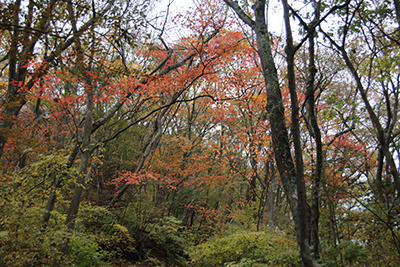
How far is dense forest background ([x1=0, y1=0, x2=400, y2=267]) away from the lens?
10.6ft

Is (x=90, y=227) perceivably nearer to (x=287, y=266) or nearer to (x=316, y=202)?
(x=287, y=266)

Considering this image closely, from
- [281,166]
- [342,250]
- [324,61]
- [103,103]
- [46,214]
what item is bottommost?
[46,214]

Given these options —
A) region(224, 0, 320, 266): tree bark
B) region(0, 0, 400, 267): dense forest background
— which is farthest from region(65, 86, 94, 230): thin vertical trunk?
region(224, 0, 320, 266): tree bark

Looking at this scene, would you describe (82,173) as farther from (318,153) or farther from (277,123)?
(318,153)

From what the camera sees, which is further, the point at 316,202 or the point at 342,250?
the point at 316,202

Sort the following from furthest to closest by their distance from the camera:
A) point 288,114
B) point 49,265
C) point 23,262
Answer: point 288,114, point 49,265, point 23,262

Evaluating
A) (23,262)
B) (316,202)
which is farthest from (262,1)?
(23,262)

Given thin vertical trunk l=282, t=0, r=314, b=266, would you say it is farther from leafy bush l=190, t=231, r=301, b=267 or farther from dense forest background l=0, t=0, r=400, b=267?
leafy bush l=190, t=231, r=301, b=267

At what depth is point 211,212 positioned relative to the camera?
421 inches

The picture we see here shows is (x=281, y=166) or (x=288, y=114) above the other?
(x=288, y=114)

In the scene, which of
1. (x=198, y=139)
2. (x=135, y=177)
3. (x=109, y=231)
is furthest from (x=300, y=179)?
(x=198, y=139)

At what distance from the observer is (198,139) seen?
10930 millimetres

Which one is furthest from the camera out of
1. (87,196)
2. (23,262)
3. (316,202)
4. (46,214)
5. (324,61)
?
(87,196)

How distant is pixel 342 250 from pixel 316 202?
802mm
